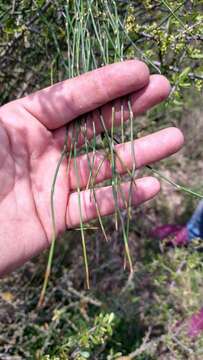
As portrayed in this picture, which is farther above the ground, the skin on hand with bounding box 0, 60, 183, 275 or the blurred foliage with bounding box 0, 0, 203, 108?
the blurred foliage with bounding box 0, 0, 203, 108

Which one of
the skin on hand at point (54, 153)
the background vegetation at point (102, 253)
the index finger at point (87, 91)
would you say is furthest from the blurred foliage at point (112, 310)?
the index finger at point (87, 91)

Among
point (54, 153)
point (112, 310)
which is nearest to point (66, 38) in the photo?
point (54, 153)

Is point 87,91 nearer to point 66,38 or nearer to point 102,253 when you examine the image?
point 66,38

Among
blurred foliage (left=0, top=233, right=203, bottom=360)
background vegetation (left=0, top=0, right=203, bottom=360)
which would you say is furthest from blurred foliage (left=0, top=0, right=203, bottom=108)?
blurred foliage (left=0, top=233, right=203, bottom=360)

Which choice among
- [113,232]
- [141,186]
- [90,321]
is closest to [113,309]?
[90,321]

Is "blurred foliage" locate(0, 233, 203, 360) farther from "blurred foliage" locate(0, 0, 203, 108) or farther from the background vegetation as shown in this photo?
"blurred foliage" locate(0, 0, 203, 108)

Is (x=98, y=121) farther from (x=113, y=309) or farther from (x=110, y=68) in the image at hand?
(x=113, y=309)
